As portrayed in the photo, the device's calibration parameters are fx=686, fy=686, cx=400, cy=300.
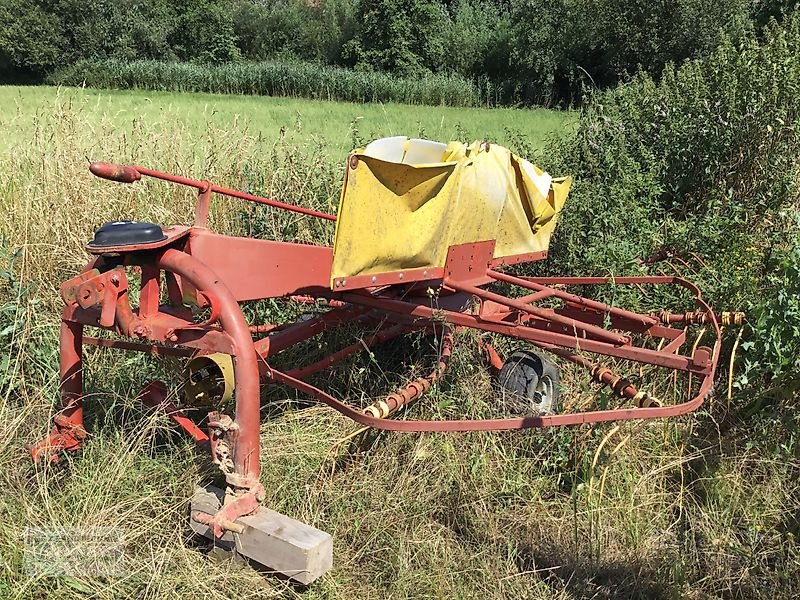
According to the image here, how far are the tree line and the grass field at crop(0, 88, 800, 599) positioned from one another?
53.0 ft

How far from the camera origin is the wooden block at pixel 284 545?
96.3 inches

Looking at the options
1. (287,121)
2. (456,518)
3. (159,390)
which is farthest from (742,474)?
(287,121)

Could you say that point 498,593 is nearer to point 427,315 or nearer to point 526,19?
point 427,315

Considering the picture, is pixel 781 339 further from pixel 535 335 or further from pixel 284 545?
pixel 284 545

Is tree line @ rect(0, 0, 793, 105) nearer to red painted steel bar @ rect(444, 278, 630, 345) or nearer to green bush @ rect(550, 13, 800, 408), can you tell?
green bush @ rect(550, 13, 800, 408)

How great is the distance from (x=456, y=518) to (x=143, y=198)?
3.38m

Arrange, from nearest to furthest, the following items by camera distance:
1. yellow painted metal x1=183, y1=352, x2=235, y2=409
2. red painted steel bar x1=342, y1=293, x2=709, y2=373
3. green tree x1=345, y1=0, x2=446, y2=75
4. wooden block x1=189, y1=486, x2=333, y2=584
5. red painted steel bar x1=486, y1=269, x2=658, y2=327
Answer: wooden block x1=189, y1=486, x2=333, y2=584 < red painted steel bar x1=342, y1=293, x2=709, y2=373 < yellow painted metal x1=183, y1=352, x2=235, y2=409 < red painted steel bar x1=486, y1=269, x2=658, y2=327 < green tree x1=345, y1=0, x2=446, y2=75

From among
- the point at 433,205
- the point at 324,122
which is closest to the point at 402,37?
the point at 324,122

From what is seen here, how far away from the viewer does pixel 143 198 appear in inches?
200

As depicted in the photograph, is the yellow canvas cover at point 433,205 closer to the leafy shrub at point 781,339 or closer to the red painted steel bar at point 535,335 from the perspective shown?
the red painted steel bar at point 535,335

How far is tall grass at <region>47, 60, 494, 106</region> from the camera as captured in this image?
86.0 feet

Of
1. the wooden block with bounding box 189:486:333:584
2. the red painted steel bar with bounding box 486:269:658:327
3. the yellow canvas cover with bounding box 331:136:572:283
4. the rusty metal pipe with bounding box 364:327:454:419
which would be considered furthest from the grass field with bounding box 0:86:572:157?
the wooden block with bounding box 189:486:333:584

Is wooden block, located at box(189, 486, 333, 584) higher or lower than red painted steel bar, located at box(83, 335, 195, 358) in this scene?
lower

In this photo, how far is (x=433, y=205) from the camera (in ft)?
10.2
